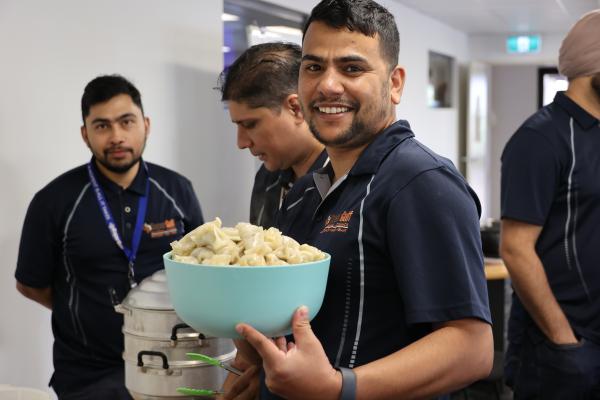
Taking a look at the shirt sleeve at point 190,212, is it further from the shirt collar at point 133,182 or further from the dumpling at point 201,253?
the dumpling at point 201,253

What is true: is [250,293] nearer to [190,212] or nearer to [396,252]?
[396,252]

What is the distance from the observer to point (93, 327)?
2463 mm

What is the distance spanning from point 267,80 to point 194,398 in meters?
0.79

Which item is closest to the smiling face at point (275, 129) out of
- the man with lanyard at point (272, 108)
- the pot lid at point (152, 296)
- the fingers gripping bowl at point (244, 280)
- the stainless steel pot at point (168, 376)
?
the man with lanyard at point (272, 108)

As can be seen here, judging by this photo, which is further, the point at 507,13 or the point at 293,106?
the point at 507,13

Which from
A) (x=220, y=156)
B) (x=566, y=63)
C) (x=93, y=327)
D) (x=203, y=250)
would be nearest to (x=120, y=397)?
(x=93, y=327)

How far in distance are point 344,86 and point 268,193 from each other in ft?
3.44

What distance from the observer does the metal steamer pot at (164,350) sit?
1629 millimetres

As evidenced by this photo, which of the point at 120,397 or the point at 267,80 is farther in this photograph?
the point at 120,397

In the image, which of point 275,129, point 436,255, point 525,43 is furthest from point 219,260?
point 525,43

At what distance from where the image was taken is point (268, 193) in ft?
7.17

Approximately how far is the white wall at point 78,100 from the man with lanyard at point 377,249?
1909mm

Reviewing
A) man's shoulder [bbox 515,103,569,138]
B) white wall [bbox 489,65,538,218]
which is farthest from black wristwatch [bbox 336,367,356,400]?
white wall [bbox 489,65,538,218]

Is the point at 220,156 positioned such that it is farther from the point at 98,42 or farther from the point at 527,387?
the point at 527,387
